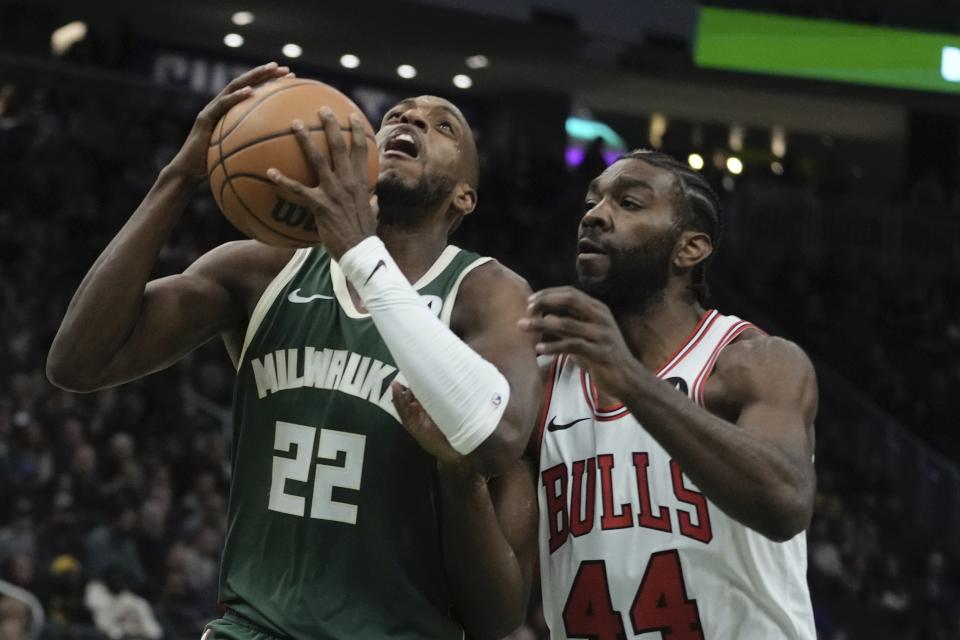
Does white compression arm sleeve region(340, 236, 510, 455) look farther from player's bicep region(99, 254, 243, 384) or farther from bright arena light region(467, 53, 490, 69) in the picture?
bright arena light region(467, 53, 490, 69)

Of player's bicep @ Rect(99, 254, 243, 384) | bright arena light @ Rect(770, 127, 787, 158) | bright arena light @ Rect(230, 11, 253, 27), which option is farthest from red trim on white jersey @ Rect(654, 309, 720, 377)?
bright arena light @ Rect(770, 127, 787, 158)

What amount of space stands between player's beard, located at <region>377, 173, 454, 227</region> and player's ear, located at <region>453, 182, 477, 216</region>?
3 centimetres

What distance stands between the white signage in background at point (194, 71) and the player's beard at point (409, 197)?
1662 cm

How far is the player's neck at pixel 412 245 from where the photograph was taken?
150 inches

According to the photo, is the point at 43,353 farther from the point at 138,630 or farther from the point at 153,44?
the point at 153,44

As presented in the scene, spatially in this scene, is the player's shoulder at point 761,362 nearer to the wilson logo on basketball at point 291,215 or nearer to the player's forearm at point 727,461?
the player's forearm at point 727,461

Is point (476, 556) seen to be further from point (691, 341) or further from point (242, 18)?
point (242, 18)

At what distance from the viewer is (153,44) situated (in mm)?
20203

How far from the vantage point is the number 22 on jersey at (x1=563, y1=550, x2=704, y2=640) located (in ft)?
12.0

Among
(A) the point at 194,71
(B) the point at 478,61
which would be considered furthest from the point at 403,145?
(A) the point at 194,71

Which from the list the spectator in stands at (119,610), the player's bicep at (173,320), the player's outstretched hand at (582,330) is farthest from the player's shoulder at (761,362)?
the spectator in stands at (119,610)

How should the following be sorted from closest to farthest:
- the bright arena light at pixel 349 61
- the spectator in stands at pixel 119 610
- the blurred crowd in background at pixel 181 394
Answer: the spectator in stands at pixel 119 610
the blurred crowd in background at pixel 181 394
the bright arena light at pixel 349 61

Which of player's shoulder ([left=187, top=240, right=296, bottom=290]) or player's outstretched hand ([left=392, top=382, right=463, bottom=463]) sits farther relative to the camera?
player's shoulder ([left=187, top=240, right=296, bottom=290])

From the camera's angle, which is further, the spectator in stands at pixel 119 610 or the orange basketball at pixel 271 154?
the spectator in stands at pixel 119 610
